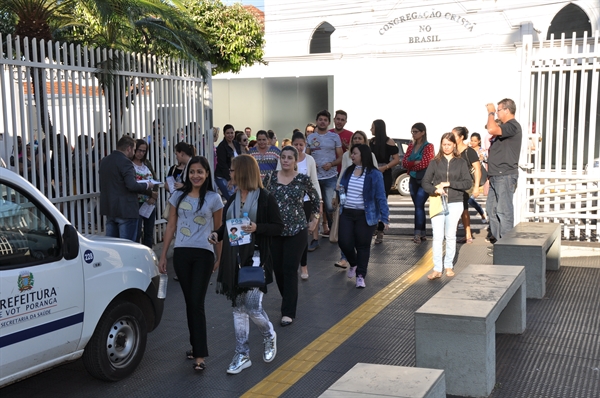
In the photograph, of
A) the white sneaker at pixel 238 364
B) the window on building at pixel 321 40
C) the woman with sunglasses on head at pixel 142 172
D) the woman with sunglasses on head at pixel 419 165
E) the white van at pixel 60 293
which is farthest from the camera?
the window on building at pixel 321 40

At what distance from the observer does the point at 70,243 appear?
5.04 m

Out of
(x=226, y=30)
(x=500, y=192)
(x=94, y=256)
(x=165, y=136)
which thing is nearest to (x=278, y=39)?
(x=226, y=30)

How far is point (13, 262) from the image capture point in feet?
15.4

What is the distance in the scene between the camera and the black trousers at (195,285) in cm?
584

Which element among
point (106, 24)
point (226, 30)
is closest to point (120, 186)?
point (106, 24)

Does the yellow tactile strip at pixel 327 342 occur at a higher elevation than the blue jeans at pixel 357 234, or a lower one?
lower

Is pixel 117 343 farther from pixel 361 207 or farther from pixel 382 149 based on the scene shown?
pixel 382 149

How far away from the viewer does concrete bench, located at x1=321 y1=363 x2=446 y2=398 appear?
13.0 ft

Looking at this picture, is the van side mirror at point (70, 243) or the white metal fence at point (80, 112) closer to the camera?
the van side mirror at point (70, 243)

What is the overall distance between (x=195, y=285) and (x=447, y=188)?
168 inches

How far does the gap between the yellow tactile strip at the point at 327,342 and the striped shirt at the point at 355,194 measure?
1.07 metres

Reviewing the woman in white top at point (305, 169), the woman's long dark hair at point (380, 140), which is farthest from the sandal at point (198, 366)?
the woman's long dark hair at point (380, 140)

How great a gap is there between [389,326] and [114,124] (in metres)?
4.92

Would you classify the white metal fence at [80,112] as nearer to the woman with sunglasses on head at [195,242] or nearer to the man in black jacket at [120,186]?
the man in black jacket at [120,186]
